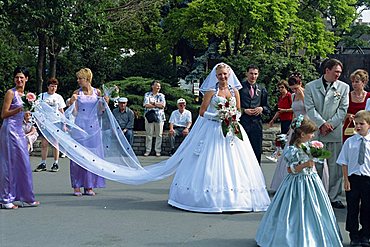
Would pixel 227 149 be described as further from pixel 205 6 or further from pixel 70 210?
pixel 205 6

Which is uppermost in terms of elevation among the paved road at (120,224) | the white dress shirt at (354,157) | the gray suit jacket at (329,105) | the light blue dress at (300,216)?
the gray suit jacket at (329,105)

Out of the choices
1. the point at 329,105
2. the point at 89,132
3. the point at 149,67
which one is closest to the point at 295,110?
the point at 329,105

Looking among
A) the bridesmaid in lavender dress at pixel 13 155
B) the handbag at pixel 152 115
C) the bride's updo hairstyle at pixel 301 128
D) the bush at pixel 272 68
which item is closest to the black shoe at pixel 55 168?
the handbag at pixel 152 115

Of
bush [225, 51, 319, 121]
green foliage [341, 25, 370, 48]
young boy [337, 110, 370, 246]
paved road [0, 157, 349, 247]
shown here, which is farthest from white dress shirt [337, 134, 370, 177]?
green foliage [341, 25, 370, 48]

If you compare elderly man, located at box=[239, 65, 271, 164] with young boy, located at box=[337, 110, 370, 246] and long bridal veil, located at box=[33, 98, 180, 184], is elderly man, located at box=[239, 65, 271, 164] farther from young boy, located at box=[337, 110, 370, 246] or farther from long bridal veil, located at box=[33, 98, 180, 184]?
young boy, located at box=[337, 110, 370, 246]

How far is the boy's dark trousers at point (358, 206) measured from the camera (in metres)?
7.30

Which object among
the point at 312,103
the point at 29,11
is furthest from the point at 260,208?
the point at 29,11

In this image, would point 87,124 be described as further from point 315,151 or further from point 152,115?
point 152,115

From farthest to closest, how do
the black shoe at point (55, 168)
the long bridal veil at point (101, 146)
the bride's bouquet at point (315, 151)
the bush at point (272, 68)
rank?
1. the bush at point (272, 68)
2. the black shoe at point (55, 168)
3. the long bridal veil at point (101, 146)
4. the bride's bouquet at point (315, 151)

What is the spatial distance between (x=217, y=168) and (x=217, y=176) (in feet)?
0.43

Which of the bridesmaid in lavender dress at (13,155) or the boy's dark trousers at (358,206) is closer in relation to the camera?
the boy's dark trousers at (358,206)

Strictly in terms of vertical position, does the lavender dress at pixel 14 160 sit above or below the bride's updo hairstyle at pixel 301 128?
below

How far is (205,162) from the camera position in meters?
9.42

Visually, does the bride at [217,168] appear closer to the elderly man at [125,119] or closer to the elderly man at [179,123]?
the elderly man at [125,119]
